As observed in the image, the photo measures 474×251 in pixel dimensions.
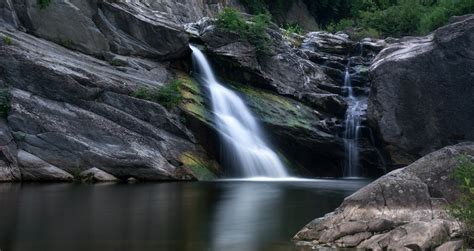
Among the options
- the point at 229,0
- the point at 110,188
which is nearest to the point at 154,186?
the point at 110,188

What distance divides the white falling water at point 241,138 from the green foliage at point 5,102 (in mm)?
8955

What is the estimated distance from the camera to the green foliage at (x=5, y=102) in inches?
918

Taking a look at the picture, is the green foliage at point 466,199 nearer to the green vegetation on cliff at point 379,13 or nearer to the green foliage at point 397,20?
the green vegetation on cliff at point 379,13

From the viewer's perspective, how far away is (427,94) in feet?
91.5

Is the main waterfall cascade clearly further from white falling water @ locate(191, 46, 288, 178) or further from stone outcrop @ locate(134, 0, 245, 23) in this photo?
stone outcrop @ locate(134, 0, 245, 23)

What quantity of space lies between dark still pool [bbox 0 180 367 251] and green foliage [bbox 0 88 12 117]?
3.96m

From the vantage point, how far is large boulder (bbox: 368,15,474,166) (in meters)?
27.4

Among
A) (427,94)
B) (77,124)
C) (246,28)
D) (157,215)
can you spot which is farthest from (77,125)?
(427,94)

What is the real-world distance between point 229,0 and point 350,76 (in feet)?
63.1

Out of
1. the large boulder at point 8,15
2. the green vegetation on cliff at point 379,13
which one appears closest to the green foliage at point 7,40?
the large boulder at point 8,15

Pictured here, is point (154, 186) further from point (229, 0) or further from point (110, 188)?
point (229, 0)

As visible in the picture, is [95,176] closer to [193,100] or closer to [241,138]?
[193,100]

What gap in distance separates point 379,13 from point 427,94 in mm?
23844

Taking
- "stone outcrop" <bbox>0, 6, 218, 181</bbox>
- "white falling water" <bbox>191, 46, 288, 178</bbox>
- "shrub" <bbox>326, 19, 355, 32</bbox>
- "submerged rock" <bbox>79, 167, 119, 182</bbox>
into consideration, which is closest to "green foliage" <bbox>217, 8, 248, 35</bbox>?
"white falling water" <bbox>191, 46, 288, 178</bbox>
